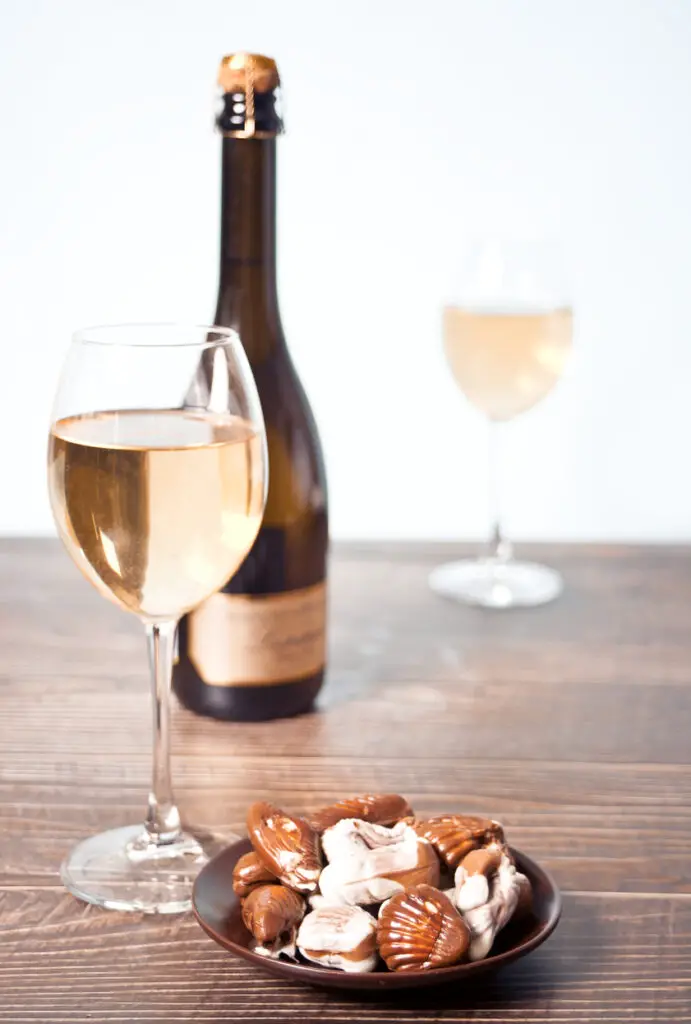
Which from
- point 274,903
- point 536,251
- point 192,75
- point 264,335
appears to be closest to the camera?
point 274,903

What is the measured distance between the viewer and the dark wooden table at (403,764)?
2.13ft

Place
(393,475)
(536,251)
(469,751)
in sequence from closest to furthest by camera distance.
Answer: (469,751) → (536,251) → (393,475)

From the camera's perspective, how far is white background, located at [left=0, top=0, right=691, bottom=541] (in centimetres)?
171

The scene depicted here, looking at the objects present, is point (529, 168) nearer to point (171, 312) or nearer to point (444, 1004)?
point (171, 312)

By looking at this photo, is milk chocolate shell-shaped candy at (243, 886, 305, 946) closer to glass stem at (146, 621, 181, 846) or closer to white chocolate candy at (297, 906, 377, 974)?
white chocolate candy at (297, 906, 377, 974)

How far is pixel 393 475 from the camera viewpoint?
190 centimetres

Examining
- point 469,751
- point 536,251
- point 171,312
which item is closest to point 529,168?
point 536,251

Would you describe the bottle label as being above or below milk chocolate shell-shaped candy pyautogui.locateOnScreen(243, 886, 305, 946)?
above

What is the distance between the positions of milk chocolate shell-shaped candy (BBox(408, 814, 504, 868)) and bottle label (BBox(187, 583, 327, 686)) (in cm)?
30

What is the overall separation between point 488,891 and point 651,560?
2.90 feet

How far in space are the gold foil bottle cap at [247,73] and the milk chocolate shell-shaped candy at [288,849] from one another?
0.49 metres

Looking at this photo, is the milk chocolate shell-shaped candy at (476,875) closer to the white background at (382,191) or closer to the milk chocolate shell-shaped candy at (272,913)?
the milk chocolate shell-shaped candy at (272,913)

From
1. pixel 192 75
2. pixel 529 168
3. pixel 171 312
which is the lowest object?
pixel 171 312

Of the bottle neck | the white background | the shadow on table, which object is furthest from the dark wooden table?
the white background
